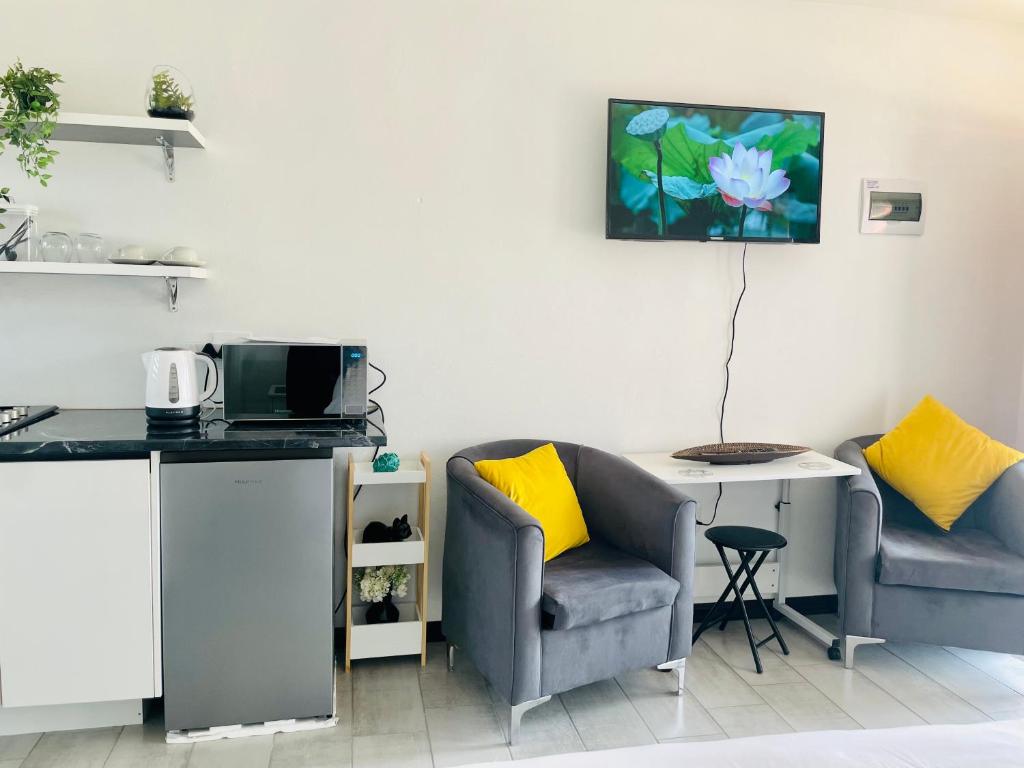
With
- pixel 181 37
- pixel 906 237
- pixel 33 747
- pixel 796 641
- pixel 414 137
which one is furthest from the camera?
pixel 906 237

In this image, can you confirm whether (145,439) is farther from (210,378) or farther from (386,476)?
(386,476)

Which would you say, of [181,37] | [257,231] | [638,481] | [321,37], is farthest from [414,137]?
[638,481]

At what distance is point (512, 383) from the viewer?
10.7ft

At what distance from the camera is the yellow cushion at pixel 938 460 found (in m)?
3.18

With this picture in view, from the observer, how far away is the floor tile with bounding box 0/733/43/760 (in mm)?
2420

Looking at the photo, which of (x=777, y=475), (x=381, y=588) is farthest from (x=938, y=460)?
(x=381, y=588)

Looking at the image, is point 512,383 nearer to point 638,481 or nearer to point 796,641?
point 638,481

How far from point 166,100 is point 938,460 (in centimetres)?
306

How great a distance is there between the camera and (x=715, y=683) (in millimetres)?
2943

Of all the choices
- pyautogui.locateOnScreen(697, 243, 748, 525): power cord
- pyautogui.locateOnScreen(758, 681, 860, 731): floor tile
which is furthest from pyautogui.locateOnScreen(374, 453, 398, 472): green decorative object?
pyautogui.locateOnScreen(758, 681, 860, 731): floor tile

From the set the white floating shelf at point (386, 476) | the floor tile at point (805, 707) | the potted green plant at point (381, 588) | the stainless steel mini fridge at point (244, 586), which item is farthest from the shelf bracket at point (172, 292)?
the floor tile at point (805, 707)

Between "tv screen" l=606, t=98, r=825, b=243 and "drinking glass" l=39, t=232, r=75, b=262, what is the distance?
188cm

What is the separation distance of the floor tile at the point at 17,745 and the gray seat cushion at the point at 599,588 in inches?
61.6

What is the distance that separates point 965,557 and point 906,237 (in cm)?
140
